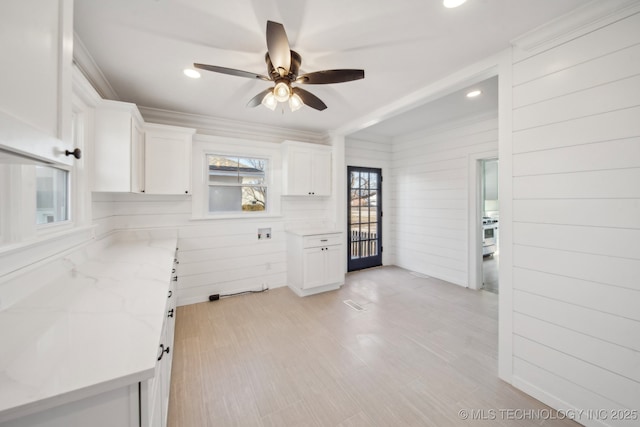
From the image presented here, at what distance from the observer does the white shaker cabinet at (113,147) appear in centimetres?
216

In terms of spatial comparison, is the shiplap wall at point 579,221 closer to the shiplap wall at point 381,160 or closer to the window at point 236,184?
the shiplap wall at point 381,160

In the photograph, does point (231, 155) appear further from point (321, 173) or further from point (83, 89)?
point (83, 89)

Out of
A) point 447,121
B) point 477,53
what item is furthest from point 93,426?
point 447,121

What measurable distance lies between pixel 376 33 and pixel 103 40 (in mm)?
2080

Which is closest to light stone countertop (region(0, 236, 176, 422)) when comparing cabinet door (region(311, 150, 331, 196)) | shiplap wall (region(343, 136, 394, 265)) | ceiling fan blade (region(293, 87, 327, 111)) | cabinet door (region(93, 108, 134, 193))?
cabinet door (region(93, 108, 134, 193))

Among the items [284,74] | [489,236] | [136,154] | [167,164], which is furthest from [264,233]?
[489,236]

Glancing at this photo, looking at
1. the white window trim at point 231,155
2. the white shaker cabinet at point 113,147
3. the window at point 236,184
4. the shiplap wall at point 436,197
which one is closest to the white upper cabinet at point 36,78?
the white shaker cabinet at point 113,147

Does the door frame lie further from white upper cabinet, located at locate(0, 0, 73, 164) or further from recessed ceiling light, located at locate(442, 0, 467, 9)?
white upper cabinet, located at locate(0, 0, 73, 164)

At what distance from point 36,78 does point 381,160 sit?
5018 millimetres

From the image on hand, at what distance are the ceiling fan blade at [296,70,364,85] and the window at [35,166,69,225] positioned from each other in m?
1.85

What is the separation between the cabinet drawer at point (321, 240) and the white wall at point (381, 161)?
119 centimetres

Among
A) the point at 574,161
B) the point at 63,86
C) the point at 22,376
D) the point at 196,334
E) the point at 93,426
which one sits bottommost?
the point at 196,334

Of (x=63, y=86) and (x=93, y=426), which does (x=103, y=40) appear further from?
(x=93, y=426)

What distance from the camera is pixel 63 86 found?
85 centimetres
